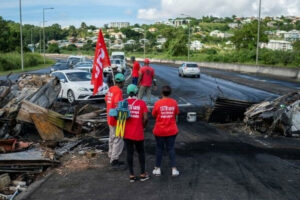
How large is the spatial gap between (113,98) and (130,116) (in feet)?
3.38

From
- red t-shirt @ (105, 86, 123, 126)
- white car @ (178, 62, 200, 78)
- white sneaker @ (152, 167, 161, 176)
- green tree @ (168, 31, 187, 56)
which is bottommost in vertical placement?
white sneaker @ (152, 167, 161, 176)

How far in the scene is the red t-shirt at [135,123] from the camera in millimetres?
6613

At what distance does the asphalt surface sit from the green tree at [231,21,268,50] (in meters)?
63.9

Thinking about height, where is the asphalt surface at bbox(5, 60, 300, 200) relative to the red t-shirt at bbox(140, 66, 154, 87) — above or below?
below

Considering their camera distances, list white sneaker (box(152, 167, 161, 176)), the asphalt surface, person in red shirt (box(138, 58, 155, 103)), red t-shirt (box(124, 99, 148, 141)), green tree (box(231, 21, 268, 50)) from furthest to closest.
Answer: green tree (box(231, 21, 268, 50)), person in red shirt (box(138, 58, 155, 103)), white sneaker (box(152, 167, 161, 176)), red t-shirt (box(124, 99, 148, 141)), the asphalt surface

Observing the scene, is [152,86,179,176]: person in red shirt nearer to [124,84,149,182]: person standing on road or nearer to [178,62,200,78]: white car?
[124,84,149,182]: person standing on road

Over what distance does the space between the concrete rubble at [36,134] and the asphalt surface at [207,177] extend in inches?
22.0

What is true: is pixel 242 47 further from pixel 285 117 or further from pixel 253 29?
pixel 285 117

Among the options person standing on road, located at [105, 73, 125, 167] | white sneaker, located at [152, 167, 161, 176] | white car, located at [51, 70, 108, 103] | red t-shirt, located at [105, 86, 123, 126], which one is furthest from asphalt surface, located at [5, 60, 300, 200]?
white car, located at [51, 70, 108, 103]

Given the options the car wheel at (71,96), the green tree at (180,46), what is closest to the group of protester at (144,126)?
the car wheel at (71,96)

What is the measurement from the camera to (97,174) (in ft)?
23.9

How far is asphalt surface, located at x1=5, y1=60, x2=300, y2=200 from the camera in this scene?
6109 millimetres

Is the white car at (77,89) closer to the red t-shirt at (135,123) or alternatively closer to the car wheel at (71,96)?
the car wheel at (71,96)

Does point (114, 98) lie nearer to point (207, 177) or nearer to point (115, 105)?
point (115, 105)
